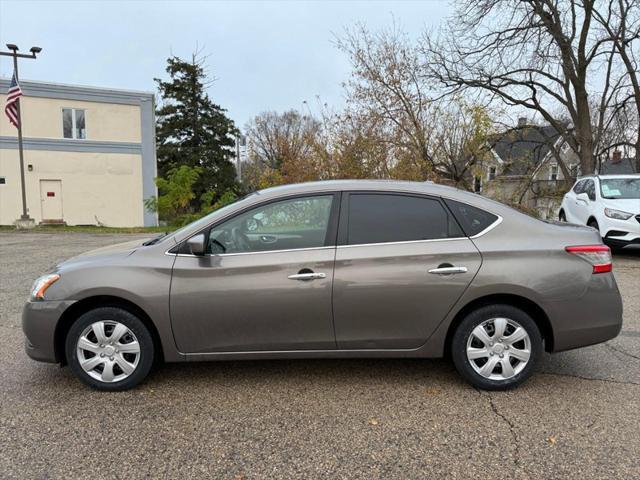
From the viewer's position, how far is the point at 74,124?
23000mm

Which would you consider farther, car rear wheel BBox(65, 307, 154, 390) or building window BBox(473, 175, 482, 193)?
building window BBox(473, 175, 482, 193)

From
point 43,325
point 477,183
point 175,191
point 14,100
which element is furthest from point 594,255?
point 14,100

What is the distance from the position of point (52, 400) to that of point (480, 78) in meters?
18.2

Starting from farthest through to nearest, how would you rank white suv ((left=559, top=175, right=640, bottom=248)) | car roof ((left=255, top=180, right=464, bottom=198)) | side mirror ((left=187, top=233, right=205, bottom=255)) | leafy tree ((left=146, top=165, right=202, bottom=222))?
leafy tree ((left=146, top=165, right=202, bottom=222)), white suv ((left=559, top=175, right=640, bottom=248)), car roof ((left=255, top=180, right=464, bottom=198)), side mirror ((left=187, top=233, right=205, bottom=255))

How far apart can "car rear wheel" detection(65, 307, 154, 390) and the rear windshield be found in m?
2.51

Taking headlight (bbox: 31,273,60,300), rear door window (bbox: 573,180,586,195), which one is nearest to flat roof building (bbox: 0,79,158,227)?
rear door window (bbox: 573,180,586,195)

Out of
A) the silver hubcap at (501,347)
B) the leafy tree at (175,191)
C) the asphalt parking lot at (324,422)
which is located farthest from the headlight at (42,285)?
the leafy tree at (175,191)

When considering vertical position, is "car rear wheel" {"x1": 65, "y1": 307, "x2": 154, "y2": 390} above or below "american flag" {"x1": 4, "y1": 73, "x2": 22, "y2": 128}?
below

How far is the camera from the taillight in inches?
135

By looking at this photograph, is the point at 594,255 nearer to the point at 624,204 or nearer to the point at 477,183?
the point at 624,204

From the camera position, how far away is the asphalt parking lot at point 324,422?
2.56 meters

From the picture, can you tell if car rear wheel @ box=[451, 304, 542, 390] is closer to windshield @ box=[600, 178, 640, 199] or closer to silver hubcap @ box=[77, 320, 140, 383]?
silver hubcap @ box=[77, 320, 140, 383]

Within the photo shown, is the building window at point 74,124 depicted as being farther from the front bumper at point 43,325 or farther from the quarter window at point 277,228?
the quarter window at point 277,228

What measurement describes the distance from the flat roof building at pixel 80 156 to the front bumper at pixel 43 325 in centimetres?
2241
